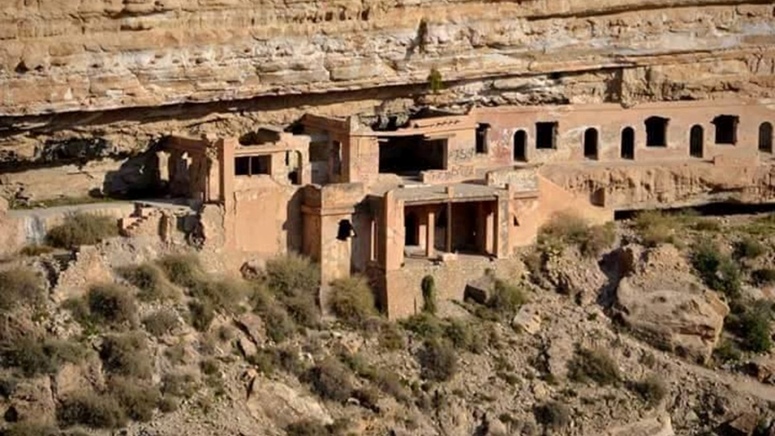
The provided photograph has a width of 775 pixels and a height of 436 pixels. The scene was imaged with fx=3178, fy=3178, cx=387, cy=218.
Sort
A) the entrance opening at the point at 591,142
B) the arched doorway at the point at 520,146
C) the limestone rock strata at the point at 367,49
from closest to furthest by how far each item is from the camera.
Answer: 1. the limestone rock strata at the point at 367,49
2. the arched doorway at the point at 520,146
3. the entrance opening at the point at 591,142

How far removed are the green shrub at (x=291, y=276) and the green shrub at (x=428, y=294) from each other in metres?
1.31

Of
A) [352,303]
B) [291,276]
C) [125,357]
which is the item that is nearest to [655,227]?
[352,303]

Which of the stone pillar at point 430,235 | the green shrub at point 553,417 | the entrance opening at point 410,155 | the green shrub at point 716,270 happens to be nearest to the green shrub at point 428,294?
the stone pillar at point 430,235

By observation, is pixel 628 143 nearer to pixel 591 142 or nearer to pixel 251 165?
pixel 591 142

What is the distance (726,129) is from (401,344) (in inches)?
279

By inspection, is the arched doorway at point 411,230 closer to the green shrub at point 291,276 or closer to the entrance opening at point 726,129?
the green shrub at point 291,276

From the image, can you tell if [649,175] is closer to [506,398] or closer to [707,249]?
[707,249]

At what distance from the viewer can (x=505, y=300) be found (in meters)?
37.9

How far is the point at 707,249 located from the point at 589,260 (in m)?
1.50

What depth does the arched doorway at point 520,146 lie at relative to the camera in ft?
133

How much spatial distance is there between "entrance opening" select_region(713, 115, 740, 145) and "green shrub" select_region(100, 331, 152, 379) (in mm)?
10092

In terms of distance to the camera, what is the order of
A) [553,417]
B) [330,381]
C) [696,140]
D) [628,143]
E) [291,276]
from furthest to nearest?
[696,140] → [628,143] → [291,276] → [553,417] → [330,381]

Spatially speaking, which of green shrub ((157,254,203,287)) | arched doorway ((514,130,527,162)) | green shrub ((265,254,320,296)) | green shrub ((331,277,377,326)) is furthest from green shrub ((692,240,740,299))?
green shrub ((157,254,203,287))

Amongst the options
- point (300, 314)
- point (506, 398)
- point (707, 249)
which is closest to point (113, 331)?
point (300, 314)
